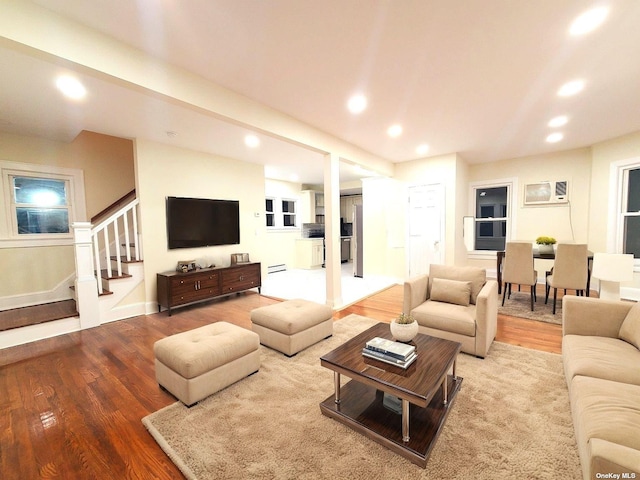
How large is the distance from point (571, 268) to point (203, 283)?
17.7ft

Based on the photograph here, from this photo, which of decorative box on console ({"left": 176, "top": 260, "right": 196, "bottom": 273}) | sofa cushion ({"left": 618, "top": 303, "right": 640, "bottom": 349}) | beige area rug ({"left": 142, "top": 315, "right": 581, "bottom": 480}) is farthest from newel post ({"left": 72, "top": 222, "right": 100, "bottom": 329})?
sofa cushion ({"left": 618, "top": 303, "right": 640, "bottom": 349})

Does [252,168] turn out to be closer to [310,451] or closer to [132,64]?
[132,64]

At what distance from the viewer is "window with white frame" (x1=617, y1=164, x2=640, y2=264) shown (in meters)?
4.48

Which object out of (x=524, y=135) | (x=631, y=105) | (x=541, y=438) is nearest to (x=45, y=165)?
(x=541, y=438)

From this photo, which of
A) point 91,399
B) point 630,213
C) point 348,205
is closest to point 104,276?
point 91,399

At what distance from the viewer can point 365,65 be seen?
2.39 metres

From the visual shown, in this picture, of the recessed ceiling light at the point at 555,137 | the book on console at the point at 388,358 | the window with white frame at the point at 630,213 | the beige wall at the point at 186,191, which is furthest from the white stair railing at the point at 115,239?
the window with white frame at the point at 630,213

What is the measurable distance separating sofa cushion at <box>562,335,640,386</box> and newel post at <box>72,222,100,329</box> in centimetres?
491

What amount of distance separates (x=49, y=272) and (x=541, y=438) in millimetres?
6250

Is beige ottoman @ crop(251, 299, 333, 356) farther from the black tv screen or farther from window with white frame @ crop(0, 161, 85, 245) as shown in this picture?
window with white frame @ crop(0, 161, 85, 245)

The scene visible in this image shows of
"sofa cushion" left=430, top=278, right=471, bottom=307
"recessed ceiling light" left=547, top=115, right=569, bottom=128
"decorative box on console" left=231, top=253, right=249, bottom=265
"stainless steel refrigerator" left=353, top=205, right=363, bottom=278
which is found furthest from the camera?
"stainless steel refrigerator" left=353, top=205, right=363, bottom=278

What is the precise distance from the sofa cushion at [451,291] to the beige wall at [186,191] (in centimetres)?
382

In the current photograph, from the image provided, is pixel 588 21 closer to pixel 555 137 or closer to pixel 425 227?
pixel 555 137

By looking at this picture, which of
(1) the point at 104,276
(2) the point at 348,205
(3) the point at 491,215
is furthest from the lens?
(2) the point at 348,205
